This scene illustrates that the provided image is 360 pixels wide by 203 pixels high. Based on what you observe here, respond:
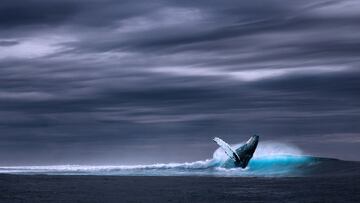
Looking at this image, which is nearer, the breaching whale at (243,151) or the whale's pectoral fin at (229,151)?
the breaching whale at (243,151)

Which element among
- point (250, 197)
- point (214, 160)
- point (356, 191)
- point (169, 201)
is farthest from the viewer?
point (214, 160)

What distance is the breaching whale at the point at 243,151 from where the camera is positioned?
73000 millimetres

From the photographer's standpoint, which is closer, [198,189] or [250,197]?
[250,197]

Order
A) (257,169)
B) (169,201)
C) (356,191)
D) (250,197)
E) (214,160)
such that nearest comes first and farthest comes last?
(169,201) < (250,197) < (356,191) < (257,169) < (214,160)

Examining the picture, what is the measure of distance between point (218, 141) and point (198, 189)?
3617 centimetres

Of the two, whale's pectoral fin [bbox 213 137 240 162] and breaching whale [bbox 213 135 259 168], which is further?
whale's pectoral fin [bbox 213 137 240 162]

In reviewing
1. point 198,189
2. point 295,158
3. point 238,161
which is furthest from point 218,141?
point 198,189

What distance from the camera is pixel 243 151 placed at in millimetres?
73125

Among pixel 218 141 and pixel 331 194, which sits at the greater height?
pixel 218 141

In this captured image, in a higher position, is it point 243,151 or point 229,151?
point 229,151

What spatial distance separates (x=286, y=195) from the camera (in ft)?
113

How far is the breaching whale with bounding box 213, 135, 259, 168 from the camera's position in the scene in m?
73.0

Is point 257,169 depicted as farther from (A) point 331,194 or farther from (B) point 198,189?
(A) point 331,194

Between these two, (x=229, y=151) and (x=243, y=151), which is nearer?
(x=243, y=151)
